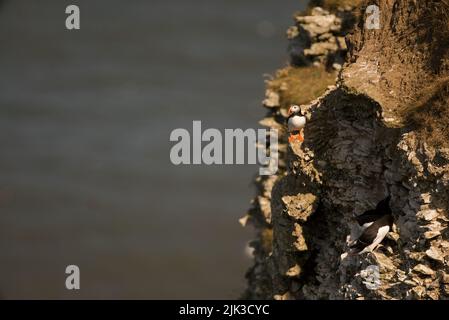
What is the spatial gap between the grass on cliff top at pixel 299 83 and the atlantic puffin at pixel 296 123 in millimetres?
5658

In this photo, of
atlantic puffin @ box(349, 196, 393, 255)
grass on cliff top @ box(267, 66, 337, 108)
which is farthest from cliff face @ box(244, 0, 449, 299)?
grass on cliff top @ box(267, 66, 337, 108)

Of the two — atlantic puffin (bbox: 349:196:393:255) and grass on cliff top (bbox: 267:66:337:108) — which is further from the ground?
grass on cliff top (bbox: 267:66:337:108)

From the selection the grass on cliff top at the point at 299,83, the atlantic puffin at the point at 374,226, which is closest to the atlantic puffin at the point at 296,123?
the atlantic puffin at the point at 374,226

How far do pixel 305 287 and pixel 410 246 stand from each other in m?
4.54

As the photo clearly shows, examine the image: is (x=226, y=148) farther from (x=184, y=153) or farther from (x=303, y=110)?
(x=303, y=110)

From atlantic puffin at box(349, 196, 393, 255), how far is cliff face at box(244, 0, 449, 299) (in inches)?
4.8

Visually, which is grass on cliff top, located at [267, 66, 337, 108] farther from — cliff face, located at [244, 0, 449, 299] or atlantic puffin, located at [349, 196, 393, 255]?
atlantic puffin, located at [349, 196, 393, 255]

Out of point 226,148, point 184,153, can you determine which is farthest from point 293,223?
point 184,153

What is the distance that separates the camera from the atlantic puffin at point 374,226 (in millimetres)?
13688

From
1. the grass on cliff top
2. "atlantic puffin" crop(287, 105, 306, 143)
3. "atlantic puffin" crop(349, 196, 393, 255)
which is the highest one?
the grass on cliff top

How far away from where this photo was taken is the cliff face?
12.9m

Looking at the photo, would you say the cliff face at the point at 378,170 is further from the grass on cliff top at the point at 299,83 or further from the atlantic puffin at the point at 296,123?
the grass on cliff top at the point at 299,83

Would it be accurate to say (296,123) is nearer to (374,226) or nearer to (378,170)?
(378,170)

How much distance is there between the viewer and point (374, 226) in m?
13.8
